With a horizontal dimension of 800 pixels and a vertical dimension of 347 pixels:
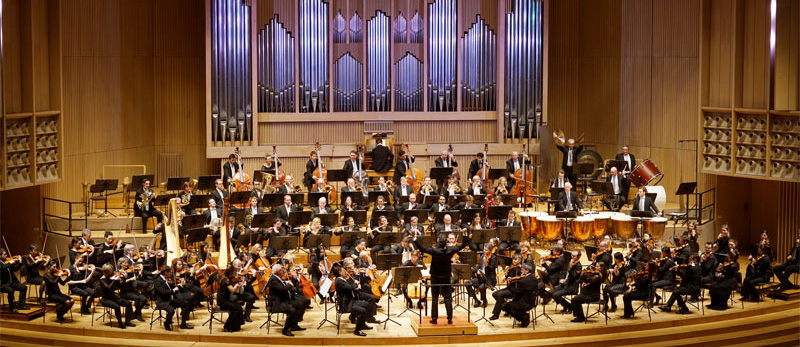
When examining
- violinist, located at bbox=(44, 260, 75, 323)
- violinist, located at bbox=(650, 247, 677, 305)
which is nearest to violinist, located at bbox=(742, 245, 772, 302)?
violinist, located at bbox=(650, 247, 677, 305)

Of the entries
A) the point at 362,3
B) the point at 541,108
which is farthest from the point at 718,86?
the point at 362,3

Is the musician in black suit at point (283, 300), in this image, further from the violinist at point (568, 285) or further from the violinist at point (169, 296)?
the violinist at point (568, 285)

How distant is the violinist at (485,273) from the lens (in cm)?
1214

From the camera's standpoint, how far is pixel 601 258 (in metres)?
12.1

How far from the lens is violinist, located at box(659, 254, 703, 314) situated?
480 inches

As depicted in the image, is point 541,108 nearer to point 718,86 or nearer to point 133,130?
point 718,86

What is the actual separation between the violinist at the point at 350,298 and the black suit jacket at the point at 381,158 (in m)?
5.56

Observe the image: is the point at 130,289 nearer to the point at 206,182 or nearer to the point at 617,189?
the point at 206,182

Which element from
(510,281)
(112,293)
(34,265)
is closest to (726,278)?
(510,281)

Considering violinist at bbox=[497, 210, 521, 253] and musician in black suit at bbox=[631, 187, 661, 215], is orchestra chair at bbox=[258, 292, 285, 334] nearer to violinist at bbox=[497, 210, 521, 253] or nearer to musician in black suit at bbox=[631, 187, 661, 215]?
violinist at bbox=[497, 210, 521, 253]

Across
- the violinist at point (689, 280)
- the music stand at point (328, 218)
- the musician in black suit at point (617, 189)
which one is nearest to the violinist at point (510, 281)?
the violinist at point (689, 280)

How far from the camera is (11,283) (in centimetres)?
1211

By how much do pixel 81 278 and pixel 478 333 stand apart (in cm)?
456

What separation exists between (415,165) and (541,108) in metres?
2.44
